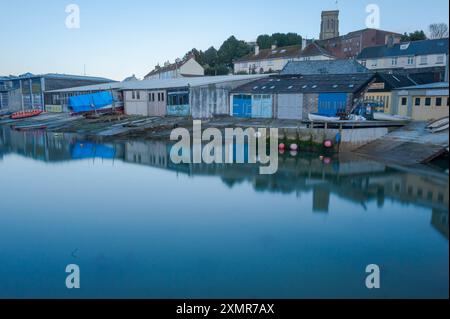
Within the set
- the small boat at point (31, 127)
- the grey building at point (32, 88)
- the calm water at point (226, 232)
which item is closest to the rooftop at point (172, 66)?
the grey building at point (32, 88)

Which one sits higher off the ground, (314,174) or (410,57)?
(410,57)

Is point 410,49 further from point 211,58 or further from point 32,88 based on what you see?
point 32,88

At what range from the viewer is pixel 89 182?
17438mm

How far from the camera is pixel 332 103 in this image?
27156 mm

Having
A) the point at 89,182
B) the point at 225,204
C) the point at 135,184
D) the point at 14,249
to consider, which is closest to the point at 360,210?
the point at 225,204

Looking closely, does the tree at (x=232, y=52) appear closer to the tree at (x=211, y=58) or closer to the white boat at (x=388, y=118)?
the tree at (x=211, y=58)

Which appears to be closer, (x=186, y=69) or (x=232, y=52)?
(x=186, y=69)

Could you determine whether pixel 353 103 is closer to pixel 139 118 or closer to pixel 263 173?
pixel 263 173

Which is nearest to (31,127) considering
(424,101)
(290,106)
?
(290,106)

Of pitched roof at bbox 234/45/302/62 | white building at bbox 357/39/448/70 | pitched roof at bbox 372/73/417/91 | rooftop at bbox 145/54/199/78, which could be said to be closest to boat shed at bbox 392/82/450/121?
pitched roof at bbox 372/73/417/91

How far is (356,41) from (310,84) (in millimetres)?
34592

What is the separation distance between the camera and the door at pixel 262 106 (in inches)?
1215

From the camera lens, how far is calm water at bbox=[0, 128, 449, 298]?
795 cm
